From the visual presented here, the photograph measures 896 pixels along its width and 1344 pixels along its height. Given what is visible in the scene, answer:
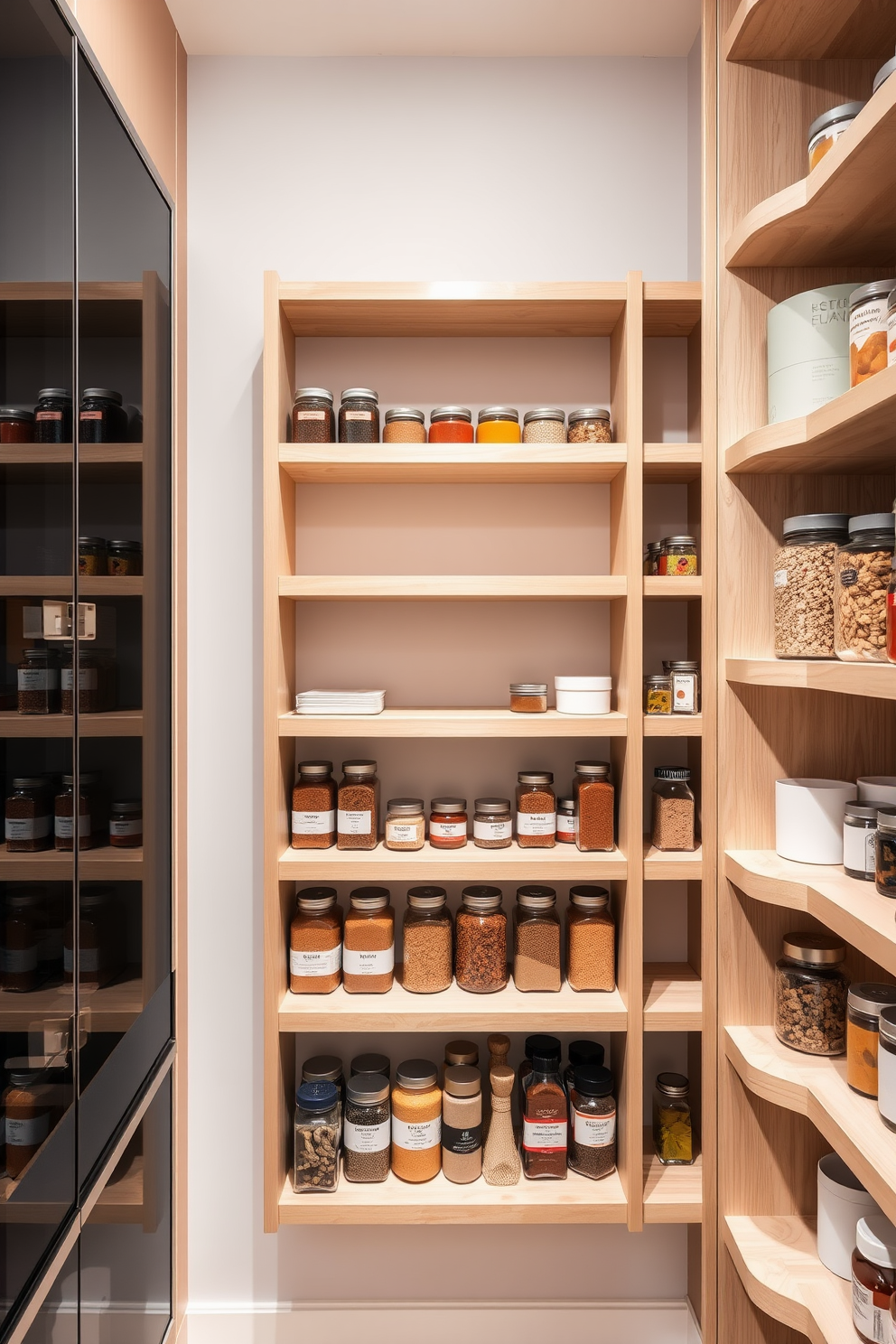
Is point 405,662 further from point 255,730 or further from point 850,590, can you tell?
point 850,590

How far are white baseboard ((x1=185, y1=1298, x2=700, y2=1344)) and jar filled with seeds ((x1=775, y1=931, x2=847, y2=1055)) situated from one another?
0.83 m

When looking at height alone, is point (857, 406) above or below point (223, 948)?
above

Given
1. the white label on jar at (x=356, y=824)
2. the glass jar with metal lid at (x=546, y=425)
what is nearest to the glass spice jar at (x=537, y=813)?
the white label on jar at (x=356, y=824)

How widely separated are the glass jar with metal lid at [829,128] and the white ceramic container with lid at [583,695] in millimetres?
833

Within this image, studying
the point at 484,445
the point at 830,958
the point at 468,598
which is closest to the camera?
the point at 830,958

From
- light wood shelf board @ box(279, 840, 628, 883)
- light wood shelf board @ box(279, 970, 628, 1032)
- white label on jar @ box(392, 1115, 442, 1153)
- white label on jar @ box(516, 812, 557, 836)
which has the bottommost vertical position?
white label on jar @ box(392, 1115, 442, 1153)

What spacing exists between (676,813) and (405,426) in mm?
859

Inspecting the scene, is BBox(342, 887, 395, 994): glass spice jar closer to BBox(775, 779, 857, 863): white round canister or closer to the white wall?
the white wall

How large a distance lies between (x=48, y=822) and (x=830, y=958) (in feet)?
3.63

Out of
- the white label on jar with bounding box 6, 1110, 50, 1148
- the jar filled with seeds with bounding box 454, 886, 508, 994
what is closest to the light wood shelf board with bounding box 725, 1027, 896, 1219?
the jar filled with seeds with bounding box 454, 886, 508, 994

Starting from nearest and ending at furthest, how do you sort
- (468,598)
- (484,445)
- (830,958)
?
(830,958) < (484,445) < (468,598)

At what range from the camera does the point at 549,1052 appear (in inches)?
59.9

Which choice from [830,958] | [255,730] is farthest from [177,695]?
[830,958]

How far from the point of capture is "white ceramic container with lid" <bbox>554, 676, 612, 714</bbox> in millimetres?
1487
